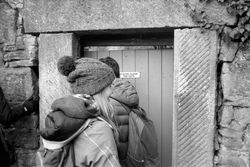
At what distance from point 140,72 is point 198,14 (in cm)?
89

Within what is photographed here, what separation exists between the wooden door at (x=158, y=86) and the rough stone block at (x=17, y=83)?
105 cm

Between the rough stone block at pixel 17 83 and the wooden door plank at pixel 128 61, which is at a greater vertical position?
the wooden door plank at pixel 128 61

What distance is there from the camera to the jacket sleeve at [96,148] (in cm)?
151

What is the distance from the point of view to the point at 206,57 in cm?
269

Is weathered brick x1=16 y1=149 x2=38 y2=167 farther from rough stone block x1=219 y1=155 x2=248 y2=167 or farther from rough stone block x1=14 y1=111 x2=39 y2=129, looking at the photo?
rough stone block x1=219 y1=155 x2=248 y2=167

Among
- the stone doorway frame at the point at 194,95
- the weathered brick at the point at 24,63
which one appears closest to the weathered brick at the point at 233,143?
the stone doorway frame at the point at 194,95

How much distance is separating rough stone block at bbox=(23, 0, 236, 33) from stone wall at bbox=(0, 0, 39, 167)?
0.16m

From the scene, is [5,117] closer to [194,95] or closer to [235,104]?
[194,95]

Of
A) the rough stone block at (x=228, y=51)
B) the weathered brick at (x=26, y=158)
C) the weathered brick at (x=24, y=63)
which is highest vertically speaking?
the rough stone block at (x=228, y=51)

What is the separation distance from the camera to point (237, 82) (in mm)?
2648

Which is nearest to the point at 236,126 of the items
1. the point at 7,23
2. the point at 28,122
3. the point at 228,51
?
the point at 228,51

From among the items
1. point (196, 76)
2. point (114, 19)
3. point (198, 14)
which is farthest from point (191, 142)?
point (114, 19)

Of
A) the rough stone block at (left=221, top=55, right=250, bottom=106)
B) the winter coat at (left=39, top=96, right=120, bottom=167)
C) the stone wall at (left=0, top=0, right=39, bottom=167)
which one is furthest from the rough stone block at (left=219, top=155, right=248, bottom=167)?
the stone wall at (left=0, top=0, right=39, bottom=167)

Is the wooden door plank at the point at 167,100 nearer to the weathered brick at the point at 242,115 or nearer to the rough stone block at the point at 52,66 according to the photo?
the weathered brick at the point at 242,115
